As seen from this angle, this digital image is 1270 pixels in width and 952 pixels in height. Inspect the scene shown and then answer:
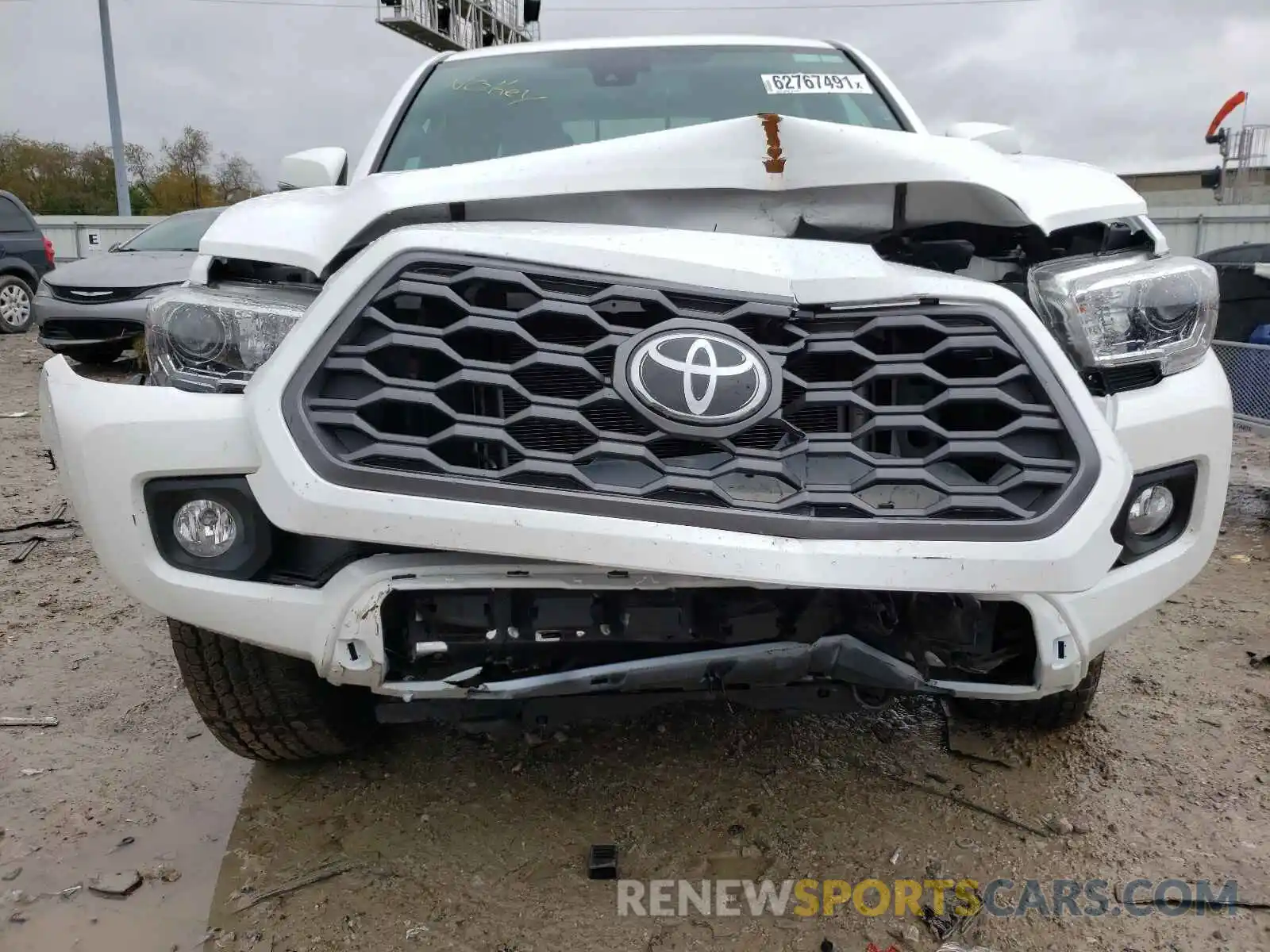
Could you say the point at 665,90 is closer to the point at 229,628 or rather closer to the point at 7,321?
the point at 229,628

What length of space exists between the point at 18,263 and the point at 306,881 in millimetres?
12336

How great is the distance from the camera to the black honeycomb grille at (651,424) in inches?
57.8

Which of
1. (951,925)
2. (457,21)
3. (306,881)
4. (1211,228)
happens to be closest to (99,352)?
(306,881)

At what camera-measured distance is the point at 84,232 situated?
17031 millimetres

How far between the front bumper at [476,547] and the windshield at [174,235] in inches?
297

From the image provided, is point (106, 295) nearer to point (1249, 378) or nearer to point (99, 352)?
point (99, 352)

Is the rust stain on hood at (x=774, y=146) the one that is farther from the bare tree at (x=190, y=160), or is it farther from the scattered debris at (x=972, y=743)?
the bare tree at (x=190, y=160)

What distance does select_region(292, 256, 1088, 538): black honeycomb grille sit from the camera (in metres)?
1.47

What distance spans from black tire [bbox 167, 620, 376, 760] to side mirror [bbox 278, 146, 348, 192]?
125 centimetres

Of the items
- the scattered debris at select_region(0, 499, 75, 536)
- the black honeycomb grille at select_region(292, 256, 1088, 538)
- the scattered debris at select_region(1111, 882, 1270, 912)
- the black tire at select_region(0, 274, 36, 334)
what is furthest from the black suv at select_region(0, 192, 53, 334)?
the scattered debris at select_region(1111, 882, 1270, 912)

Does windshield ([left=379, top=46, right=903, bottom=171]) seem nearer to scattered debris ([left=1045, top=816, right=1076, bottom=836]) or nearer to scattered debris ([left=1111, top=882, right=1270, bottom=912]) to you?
scattered debris ([left=1045, top=816, right=1076, bottom=836])

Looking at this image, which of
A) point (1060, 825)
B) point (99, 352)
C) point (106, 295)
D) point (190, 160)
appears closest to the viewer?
point (1060, 825)

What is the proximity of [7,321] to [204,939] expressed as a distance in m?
12.3

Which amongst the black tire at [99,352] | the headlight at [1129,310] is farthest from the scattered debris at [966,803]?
the black tire at [99,352]
